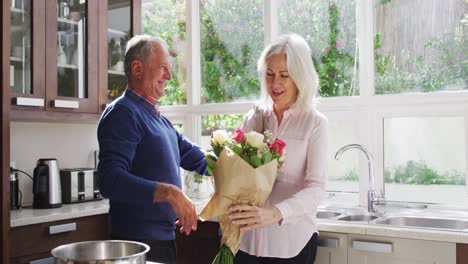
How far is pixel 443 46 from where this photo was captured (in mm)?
2877

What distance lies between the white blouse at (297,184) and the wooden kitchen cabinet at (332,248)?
0.48m

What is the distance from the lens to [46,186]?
301 cm

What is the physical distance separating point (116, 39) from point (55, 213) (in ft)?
4.10

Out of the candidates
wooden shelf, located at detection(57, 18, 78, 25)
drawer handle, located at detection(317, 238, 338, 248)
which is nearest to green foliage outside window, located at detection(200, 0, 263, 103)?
wooden shelf, located at detection(57, 18, 78, 25)

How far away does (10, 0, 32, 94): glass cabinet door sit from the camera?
2824 mm

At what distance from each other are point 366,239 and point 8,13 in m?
2.06

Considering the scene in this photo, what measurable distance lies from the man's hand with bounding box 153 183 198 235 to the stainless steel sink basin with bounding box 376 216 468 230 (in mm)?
1321

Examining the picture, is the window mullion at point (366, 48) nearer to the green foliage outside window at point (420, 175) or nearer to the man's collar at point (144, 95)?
the green foliage outside window at point (420, 175)

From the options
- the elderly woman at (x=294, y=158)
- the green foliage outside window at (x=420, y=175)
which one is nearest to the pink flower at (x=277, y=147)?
the elderly woman at (x=294, y=158)

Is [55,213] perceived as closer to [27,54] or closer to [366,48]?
[27,54]

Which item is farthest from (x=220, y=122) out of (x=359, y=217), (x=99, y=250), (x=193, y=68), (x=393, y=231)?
(x=99, y=250)

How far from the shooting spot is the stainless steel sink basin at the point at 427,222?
2.56 metres

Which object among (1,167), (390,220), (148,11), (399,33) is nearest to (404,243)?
(390,220)

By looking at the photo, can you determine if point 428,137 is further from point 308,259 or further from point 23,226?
point 23,226
